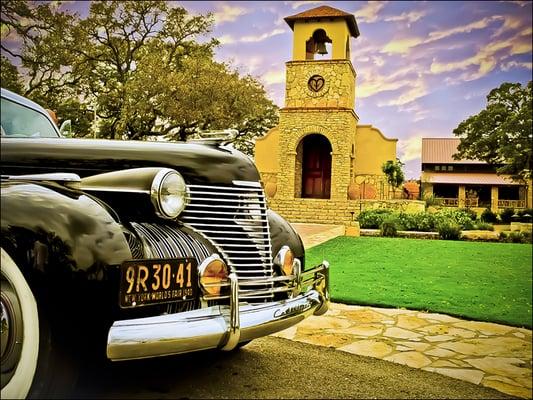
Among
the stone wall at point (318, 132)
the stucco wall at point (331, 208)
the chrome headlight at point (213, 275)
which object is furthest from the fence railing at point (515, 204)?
the stone wall at point (318, 132)

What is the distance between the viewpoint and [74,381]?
1.66 meters

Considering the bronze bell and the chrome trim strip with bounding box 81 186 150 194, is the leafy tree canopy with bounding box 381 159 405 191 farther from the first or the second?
the chrome trim strip with bounding box 81 186 150 194

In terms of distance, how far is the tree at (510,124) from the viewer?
2400 mm

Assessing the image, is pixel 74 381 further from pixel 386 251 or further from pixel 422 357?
pixel 386 251

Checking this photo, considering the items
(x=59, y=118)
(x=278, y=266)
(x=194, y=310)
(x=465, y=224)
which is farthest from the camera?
(x=465, y=224)

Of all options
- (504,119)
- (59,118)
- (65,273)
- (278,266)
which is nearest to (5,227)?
(65,273)

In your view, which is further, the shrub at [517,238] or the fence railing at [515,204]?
the fence railing at [515,204]

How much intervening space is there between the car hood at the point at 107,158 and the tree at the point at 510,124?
1.30 metres

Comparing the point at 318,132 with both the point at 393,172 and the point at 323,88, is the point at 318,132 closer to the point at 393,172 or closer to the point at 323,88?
the point at 323,88

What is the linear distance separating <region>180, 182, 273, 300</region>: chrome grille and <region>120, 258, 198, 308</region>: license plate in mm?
234

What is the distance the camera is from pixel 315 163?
18.0m

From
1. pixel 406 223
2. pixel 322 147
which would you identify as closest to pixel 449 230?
pixel 406 223

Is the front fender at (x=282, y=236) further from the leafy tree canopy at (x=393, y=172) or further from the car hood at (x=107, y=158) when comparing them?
the leafy tree canopy at (x=393, y=172)

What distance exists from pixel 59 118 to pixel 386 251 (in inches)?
201
